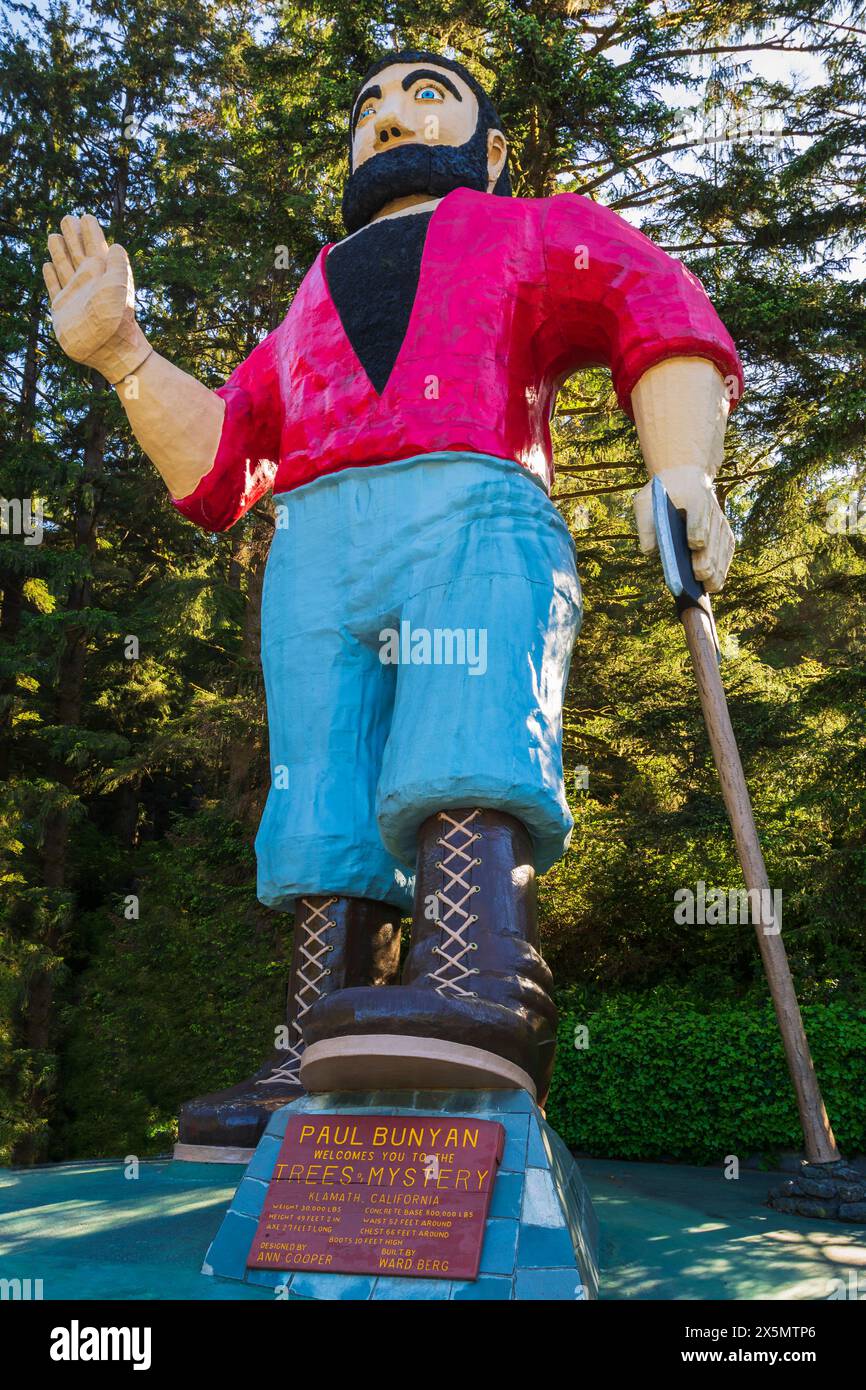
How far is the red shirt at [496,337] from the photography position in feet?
10.4

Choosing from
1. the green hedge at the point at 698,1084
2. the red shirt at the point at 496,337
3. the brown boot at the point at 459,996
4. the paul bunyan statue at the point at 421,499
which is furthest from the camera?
the green hedge at the point at 698,1084

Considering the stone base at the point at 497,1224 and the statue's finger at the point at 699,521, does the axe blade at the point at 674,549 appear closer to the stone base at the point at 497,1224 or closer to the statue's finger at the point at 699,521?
the statue's finger at the point at 699,521

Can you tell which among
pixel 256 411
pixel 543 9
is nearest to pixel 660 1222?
pixel 256 411

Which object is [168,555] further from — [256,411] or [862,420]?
[256,411]

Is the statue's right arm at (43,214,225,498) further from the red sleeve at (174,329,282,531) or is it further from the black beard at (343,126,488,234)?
the black beard at (343,126,488,234)

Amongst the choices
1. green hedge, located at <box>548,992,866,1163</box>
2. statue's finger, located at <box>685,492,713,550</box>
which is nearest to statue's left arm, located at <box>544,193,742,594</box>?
statue's finger, located at <box>685,492,713,550</box>

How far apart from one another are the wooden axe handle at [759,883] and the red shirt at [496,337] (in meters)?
0.70

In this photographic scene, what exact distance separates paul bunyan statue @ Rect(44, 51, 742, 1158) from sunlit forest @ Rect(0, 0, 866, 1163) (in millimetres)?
4065

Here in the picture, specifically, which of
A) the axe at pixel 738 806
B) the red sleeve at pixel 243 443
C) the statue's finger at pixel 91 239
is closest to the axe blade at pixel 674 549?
the axe at pixel 738 806

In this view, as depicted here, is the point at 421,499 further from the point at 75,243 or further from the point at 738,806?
the point at 75,243

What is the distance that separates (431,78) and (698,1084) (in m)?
5.17

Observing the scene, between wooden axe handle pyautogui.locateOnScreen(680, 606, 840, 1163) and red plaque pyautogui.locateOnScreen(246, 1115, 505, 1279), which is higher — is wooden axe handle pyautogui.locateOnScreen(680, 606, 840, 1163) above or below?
above

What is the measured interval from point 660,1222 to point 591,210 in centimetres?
287

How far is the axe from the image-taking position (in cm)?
308
